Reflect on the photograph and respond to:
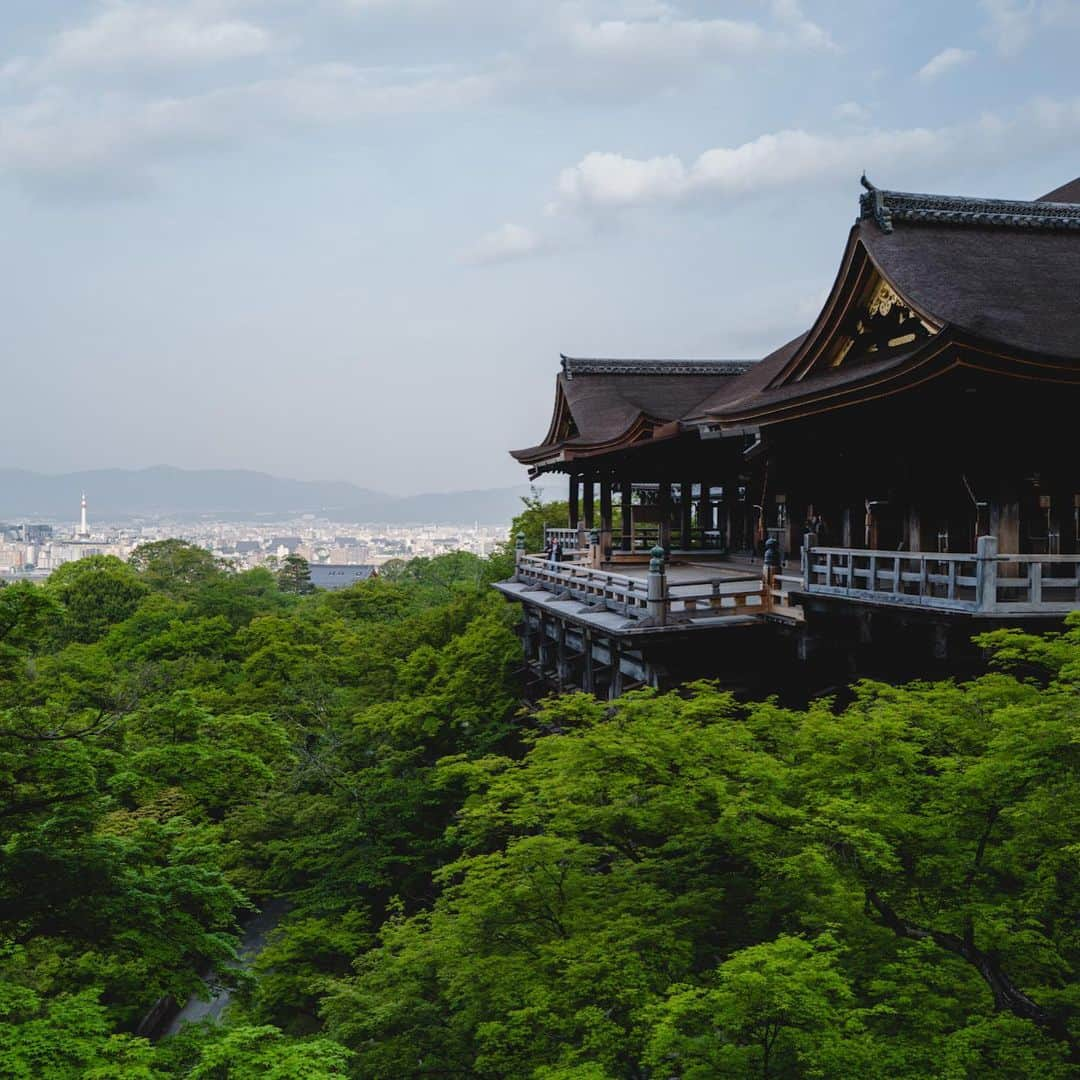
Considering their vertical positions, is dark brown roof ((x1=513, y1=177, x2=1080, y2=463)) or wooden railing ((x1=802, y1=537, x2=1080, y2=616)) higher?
dark brown roof ((x1=513, y1=177, x2=1080, y2=463))

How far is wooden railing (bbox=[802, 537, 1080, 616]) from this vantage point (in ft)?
32.7

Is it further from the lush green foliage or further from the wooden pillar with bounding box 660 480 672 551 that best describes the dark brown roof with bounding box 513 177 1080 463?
the wooden pillar with bounding box 660 480 672 551

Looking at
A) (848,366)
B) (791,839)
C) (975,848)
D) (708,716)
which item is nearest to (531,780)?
(708,716)

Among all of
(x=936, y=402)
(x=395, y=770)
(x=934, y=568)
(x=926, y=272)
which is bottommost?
(x=395, y=770)

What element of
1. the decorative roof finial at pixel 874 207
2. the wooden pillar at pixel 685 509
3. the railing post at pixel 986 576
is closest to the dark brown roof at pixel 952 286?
the decorative roof finial at pixel 874 207

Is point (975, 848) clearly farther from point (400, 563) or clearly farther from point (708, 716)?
point (400, 563)

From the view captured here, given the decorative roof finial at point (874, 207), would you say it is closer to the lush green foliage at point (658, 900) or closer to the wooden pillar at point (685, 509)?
the lush green foliage at point (658, 900)

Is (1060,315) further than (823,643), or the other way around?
(823,643)

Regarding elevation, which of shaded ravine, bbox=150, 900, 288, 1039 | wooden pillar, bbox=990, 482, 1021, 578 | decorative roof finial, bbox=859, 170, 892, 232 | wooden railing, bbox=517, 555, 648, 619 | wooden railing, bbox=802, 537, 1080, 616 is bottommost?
shaded ravine, bbox=150, 900, 288, 1039

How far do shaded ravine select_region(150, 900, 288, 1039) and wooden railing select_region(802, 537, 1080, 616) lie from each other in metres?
12.1

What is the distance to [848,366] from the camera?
15.1 m

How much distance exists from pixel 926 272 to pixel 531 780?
29.9 feet

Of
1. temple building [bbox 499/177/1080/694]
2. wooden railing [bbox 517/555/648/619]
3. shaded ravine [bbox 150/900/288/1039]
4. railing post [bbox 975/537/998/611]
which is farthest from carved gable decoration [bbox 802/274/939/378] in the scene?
shaded ravine [bbox 150/900/288/1039]

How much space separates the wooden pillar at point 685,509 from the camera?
26.5 meters
